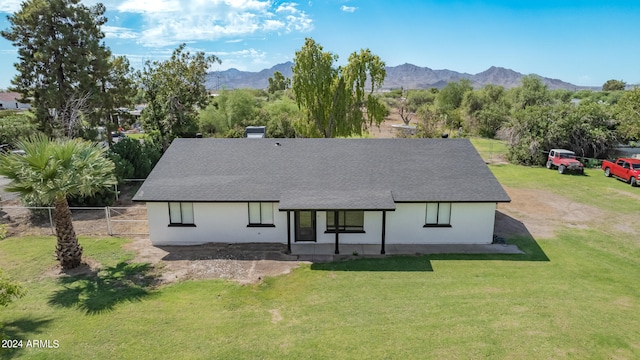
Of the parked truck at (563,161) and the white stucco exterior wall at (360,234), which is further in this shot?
the parked truck at (563,161)

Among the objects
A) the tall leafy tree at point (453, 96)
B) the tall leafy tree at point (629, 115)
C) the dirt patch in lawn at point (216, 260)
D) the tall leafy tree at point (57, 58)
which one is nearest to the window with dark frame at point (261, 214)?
the dirt patch in lawn at point (216, 260)

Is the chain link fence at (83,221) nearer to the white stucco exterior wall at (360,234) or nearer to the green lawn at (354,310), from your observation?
the green lawn at (354,310)

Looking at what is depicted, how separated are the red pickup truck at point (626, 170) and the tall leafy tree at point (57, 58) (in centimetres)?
4166

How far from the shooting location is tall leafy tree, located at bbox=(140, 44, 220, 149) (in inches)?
1328

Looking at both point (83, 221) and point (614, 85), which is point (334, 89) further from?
point (614, 85)

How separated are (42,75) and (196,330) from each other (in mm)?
26359

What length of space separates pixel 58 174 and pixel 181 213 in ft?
17.9

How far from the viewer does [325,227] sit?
58.9 ft

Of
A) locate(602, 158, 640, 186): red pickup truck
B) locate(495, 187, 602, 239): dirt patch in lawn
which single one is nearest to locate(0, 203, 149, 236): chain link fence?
Answer: locate(495, 187, 602, 239): dirt patch in lawn

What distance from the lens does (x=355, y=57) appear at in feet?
112

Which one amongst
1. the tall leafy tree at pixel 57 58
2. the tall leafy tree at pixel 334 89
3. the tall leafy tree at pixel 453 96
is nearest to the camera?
the tall leafy tree at pixel 57 58

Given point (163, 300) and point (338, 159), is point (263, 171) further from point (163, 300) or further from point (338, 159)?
point (163, 300)

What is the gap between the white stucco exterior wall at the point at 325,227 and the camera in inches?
700

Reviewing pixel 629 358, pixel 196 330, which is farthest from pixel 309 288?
pixel 629 358
